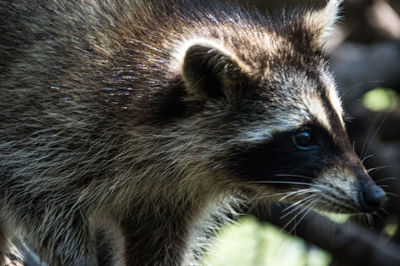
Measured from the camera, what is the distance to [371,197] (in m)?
4.19

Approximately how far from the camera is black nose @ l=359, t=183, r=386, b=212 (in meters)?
4.18

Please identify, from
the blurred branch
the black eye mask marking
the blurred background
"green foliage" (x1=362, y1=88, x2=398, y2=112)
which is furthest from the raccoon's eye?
"green foliage" (x1=362, y1=88, x2=398, y2=112)

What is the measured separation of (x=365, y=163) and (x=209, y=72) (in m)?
3.46

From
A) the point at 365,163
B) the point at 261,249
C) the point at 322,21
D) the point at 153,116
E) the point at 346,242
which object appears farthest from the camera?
the point at 365,163

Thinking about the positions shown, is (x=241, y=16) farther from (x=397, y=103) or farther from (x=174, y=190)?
(x=397, y=103)

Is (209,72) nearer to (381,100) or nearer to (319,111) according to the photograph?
(319,111)

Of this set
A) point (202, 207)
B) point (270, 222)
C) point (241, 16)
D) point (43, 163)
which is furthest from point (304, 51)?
point (270, 222)

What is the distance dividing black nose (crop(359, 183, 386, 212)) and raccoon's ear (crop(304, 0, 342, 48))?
1126 mm

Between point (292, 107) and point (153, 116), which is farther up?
point (292, 107)

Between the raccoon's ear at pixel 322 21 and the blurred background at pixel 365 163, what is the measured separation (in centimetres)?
121

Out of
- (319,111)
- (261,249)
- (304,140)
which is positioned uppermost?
(319,111)

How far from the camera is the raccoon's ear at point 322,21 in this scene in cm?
492

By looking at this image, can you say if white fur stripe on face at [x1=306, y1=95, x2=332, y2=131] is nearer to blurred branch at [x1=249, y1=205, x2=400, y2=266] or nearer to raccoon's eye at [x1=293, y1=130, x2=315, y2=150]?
raccoon's eye at [x1=293, y1=130, x2=315, y2=150]

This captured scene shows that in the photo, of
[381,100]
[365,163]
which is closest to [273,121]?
[365,163]
